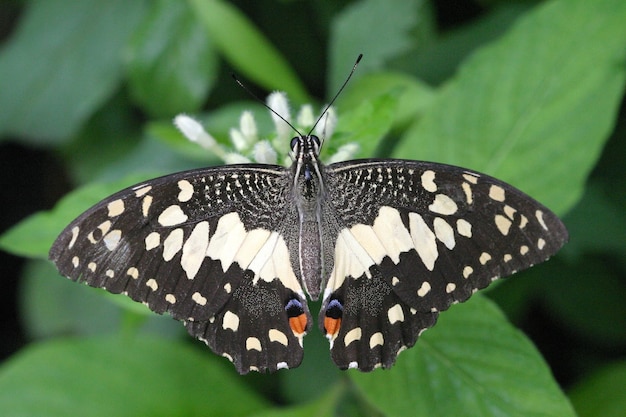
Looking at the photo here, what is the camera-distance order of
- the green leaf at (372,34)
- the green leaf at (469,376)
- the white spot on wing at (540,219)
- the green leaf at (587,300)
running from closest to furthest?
1. the white spot on wing at (540,219)
2. the green leaf at (469,376)
3. the green leaf at (372,34)
4. the green leaf at (587,300)

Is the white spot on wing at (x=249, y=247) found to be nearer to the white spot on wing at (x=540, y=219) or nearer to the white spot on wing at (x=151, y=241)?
the white spot on wing at (x=151, y=241)

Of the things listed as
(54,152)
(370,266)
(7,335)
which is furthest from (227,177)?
(7,335)

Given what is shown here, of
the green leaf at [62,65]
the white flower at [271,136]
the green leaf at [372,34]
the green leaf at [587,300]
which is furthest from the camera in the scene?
the green leaf at [62,65]

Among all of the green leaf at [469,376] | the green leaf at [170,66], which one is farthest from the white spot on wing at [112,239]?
the green leaf at [170,66]

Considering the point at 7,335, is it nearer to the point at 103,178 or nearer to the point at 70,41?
the point at 103,178

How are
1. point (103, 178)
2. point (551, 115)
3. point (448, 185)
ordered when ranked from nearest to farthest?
point (448, 185)
point (551, 115)
point (103, 178)
